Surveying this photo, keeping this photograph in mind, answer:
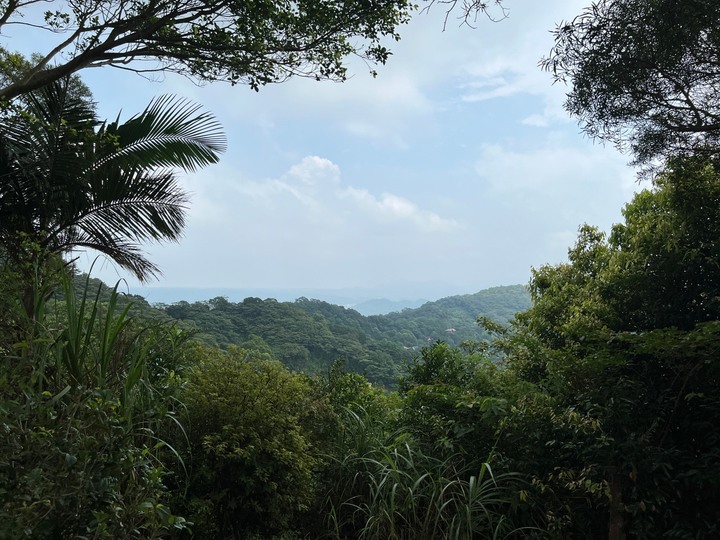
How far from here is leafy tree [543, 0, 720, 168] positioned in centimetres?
327

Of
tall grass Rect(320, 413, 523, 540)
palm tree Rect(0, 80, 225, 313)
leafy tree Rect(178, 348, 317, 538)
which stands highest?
palm tree Rect(0, 80, 225, 313)

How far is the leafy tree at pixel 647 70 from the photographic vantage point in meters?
3.27

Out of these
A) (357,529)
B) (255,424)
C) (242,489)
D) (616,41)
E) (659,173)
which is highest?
(616,41)

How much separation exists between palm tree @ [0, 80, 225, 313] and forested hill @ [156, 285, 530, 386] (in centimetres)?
309

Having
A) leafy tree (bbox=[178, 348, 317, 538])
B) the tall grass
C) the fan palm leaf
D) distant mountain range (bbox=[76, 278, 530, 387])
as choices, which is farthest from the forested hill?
leafy tree (bbox=[178, 348, 317, 538])

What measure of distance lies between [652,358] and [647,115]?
5.71 feet

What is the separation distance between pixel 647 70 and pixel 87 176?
15.0 feet

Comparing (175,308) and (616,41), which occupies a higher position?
(616,41)

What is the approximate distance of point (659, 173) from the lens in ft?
13.5

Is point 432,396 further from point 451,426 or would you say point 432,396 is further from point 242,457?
point 242,457

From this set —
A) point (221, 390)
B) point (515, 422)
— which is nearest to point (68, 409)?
point (221, 390)

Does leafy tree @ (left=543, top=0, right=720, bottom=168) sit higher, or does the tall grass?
leafy tree @ (left=543, top=0, right=720, bottom=168)

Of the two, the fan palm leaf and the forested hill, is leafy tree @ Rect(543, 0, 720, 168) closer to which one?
the fan palm leaf

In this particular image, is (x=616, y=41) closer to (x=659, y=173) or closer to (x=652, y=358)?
(x=659, y=173)
